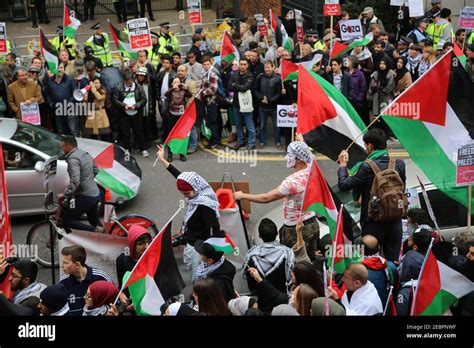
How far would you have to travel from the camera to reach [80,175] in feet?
39.6

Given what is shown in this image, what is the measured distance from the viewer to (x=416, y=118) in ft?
33.7

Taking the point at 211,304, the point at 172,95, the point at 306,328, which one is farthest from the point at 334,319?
the point at 172,95

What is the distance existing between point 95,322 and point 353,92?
1073 cm

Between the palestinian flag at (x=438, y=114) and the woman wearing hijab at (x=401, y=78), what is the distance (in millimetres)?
6949

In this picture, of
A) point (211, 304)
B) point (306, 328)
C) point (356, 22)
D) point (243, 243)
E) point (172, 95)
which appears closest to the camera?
point (306, 328)

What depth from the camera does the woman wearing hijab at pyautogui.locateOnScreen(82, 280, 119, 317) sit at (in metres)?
8.73

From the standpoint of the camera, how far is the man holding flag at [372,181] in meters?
10.5

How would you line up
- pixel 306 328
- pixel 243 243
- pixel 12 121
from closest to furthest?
pixel 306 328 → pixel 243 243 → pixel 12 121

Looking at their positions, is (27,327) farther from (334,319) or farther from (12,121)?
(12,121)

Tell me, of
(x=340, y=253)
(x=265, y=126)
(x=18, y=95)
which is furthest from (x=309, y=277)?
(x=18, y=95)

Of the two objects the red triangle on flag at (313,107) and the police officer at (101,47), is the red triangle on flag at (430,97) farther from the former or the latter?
the police officer at (101,47)

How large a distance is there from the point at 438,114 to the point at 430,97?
204 mm

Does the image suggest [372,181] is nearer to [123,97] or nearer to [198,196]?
[198,196]

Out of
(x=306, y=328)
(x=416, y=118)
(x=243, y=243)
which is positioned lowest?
(x=243, y=243)
